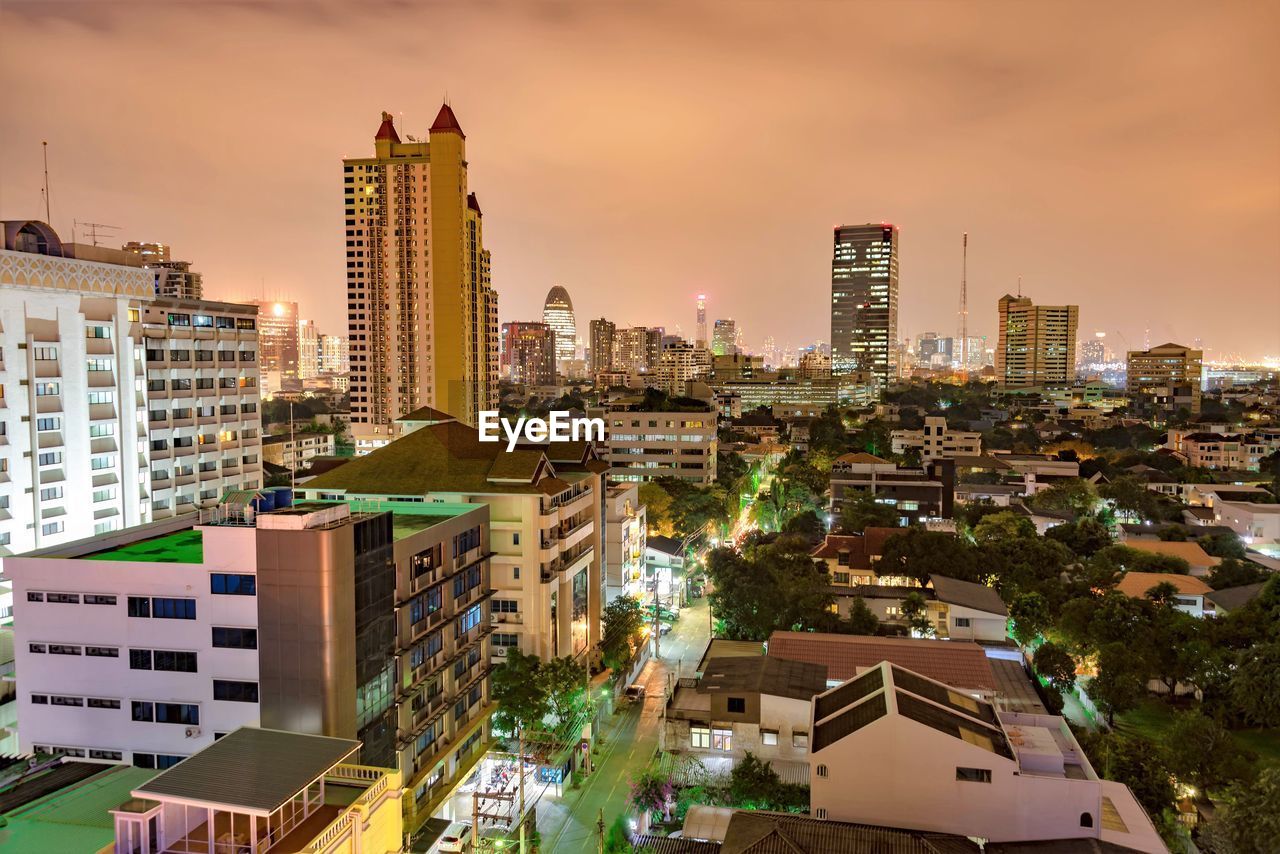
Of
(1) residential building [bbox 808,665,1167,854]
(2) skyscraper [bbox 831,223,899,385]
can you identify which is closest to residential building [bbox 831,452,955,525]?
(1) residential building [bbox 808,665,1167,854]

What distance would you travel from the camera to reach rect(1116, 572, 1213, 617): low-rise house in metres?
38.4

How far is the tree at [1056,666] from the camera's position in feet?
98.4

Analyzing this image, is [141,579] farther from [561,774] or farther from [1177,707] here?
[1177,707]

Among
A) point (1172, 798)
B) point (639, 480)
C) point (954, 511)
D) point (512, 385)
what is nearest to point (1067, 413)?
point (954, 511)

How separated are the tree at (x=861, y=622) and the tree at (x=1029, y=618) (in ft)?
20.4

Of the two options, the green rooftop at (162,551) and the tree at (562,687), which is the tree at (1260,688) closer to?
the tree at (562,687)

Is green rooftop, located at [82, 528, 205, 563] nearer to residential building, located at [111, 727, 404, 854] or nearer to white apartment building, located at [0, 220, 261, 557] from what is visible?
residential building, located at [111, 727, 404, 854]

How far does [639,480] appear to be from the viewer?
6612 cm

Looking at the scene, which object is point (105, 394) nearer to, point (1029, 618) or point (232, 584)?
point (232, 584)

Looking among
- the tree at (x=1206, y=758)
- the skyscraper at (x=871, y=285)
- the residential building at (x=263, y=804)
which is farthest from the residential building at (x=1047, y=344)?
the residential building at (x=263, y=804)

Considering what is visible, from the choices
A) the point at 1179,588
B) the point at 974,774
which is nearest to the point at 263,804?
the point at 974,774

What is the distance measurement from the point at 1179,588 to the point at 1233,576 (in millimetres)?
3750

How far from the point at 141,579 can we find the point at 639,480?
4987 centimetres

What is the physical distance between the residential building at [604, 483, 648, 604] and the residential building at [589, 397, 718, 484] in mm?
22765
